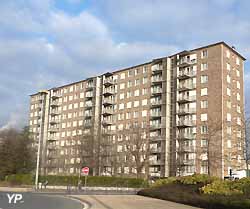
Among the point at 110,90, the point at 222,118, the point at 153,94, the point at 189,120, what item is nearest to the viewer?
the point at 222,118

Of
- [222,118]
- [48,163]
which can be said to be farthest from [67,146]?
[222,118]

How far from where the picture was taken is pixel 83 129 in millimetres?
104062

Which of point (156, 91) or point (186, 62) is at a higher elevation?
point (186, 62)

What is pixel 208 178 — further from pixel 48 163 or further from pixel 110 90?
pixel 48 163

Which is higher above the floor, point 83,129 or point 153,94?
point 153,94

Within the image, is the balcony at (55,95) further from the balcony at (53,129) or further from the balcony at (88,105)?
the balcony at (88,105)

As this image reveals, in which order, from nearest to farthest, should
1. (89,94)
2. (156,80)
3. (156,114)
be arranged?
1. (156,114)
2. (156,80)
3. (89,94)

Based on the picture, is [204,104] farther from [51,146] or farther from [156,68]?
[51,146]

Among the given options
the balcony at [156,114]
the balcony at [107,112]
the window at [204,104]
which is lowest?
the balcony at [156,114]

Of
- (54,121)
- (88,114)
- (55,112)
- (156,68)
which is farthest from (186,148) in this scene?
(55,112)

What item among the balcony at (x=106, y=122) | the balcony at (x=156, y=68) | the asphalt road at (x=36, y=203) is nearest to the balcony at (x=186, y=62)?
the balcony at (x=156, y=68)

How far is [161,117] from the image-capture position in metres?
88.8

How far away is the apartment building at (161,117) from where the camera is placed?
78750 mm

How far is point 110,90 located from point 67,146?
1848 cm
